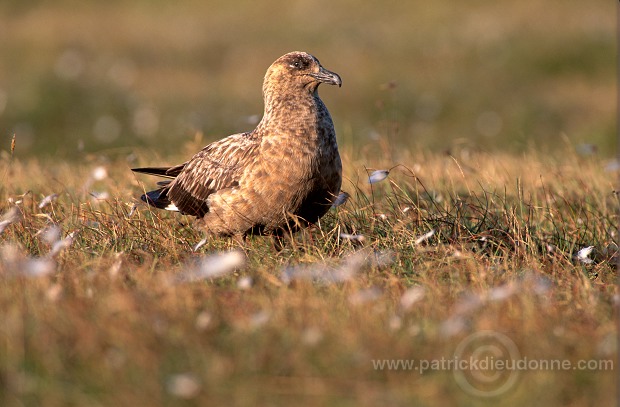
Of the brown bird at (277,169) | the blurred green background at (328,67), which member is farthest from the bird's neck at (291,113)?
the blurred green background at (328,67)

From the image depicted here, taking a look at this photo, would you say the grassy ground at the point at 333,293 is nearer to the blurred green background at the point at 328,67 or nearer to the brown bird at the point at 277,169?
the brown bird at the point at 277,169

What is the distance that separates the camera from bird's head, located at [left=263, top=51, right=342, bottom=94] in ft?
15.4

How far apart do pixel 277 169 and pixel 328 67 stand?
942 cm

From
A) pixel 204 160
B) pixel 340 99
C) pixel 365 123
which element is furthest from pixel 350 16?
pixel 204 160

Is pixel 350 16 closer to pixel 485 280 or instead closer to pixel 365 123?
pixel 365 123

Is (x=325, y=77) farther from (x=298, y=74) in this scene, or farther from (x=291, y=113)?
(x=291, y=113)

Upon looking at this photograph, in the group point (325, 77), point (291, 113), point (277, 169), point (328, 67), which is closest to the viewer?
point (277, 169)

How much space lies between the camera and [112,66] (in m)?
14.1

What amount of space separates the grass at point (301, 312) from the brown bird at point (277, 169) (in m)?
0.16

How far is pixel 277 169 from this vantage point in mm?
4320

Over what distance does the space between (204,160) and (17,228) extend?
3.45 feet

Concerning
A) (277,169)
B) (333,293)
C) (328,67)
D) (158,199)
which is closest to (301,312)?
(333,293)

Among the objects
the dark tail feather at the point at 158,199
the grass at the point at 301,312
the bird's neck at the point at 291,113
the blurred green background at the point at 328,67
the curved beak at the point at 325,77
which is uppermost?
the curved beak at the point at 325,77

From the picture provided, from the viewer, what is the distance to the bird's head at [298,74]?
15.4 feet
